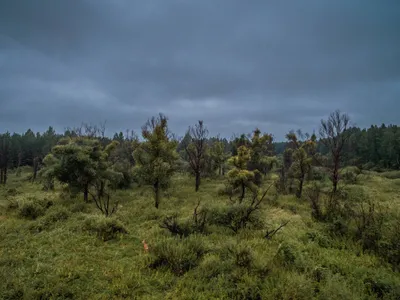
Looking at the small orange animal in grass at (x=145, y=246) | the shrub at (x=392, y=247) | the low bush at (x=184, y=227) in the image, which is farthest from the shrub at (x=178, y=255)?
the shrub at (x=392, y=247)

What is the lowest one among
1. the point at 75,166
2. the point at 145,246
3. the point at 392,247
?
the point at 145,246

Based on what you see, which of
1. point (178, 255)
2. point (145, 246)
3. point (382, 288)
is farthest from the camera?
point (145, 246)

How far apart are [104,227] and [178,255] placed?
4333 mm

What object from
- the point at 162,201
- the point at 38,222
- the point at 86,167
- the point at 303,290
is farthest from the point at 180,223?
the point at 86,167

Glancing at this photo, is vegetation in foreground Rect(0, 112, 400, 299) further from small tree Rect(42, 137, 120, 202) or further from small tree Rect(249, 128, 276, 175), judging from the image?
small tree Rect(249, 128, 276, 175)

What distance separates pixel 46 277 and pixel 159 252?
307 centimetres

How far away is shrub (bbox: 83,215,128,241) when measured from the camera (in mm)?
9469

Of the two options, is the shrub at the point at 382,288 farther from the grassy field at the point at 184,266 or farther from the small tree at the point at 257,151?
the small tree at the point at 257,151

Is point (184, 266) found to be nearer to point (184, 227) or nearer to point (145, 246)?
point (145, 246)

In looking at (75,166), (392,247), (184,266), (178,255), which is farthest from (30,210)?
(392,247)

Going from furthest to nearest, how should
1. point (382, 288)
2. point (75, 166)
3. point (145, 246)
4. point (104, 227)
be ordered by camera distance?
point (75, 166), point (104, 227), point (145, 246), point (382, 288)

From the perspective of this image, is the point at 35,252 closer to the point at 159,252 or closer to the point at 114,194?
the point at 159,252

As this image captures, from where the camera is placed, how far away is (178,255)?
6.99m

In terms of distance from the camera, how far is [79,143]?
19172 mm
